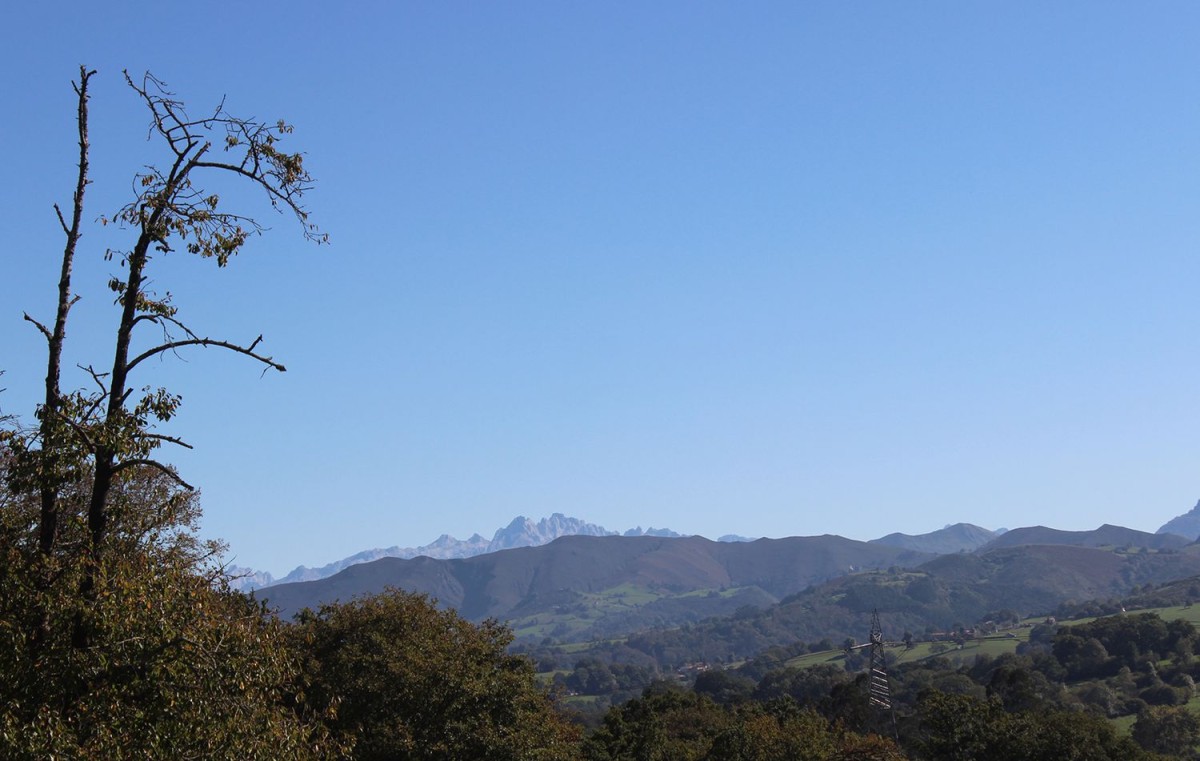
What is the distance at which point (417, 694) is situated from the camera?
3647cm

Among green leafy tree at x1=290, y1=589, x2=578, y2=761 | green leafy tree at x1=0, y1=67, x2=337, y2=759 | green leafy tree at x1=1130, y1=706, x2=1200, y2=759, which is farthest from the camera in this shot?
green leafy tree at x1=1130, y1=706, x2=1200, y2=759

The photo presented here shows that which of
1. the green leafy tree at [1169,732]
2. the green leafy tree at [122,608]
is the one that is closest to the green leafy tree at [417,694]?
the green leafy tree at [122,608]

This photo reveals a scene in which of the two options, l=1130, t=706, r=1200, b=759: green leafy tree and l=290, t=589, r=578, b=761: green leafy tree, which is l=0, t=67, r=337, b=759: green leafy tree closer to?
l=290, t=589, r=578, b=761: green leafy tree

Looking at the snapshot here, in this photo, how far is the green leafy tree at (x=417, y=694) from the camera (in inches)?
1374

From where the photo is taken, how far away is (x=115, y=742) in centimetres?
1091

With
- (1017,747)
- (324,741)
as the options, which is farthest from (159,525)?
(1017,747)

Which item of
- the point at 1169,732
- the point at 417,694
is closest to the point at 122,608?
the point at 417,694

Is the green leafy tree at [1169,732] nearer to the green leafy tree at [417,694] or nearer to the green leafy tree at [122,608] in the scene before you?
the green leafy tree at [417,694]

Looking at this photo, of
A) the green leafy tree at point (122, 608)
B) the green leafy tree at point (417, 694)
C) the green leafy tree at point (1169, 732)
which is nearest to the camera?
the green leafy tree at point (122, 608)

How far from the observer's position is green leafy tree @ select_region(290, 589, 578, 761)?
115 ft

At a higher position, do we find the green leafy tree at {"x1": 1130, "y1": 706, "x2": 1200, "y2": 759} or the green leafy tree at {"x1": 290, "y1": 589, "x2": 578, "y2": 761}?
the green leafy tree at {"x1": 290, "y1": 589, "x2": 578, "y2": 761}

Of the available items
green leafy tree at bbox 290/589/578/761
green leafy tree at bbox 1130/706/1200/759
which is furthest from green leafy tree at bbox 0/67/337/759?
green leafy tree at bbox 1130/706/1200/759

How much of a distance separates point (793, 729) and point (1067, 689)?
105758 mm

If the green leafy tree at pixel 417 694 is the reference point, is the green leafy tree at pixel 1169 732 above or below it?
below
